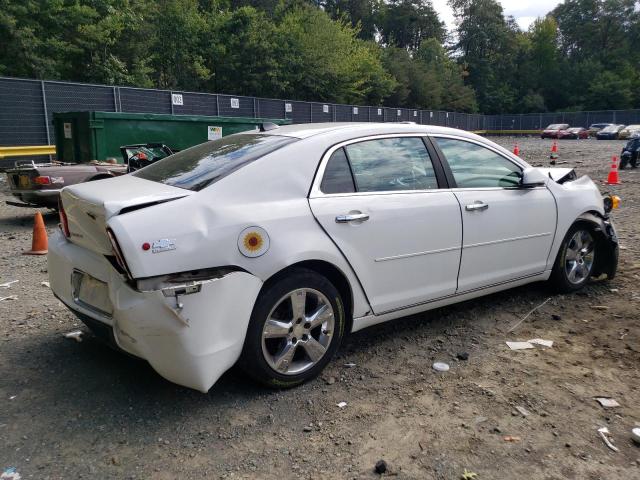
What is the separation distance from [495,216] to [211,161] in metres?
2.20

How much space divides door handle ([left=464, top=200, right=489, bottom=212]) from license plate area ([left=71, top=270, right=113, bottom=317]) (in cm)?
254

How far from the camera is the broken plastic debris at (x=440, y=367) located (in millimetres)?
3695

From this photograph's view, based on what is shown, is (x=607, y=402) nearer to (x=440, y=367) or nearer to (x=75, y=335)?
(x=440, y=367)

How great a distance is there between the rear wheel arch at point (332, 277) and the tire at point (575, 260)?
2.38 metres

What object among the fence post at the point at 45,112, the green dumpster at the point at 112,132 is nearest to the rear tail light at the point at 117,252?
the green dumpster at the point at 112,132

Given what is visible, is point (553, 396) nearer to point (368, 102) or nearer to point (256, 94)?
point (256, 94)

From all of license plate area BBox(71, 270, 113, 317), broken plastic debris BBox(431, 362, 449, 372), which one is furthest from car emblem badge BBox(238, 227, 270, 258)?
broken plastic debris BBox(431, 362, 449, 372)

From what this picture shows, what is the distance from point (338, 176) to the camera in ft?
11.8

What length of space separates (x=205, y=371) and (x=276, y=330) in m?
0.49

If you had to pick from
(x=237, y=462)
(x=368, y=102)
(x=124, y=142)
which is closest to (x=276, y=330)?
(x=237, y=462)

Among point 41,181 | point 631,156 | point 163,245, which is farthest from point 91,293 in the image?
point 631,156

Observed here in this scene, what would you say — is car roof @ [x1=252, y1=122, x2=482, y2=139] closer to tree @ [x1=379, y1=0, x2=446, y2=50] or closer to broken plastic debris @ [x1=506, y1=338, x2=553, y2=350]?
broken plastic debris @ [x1=506, y1=338, x2=553, y2=350]

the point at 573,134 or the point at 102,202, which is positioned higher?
the point at 102,202

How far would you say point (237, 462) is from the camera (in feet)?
8.86
